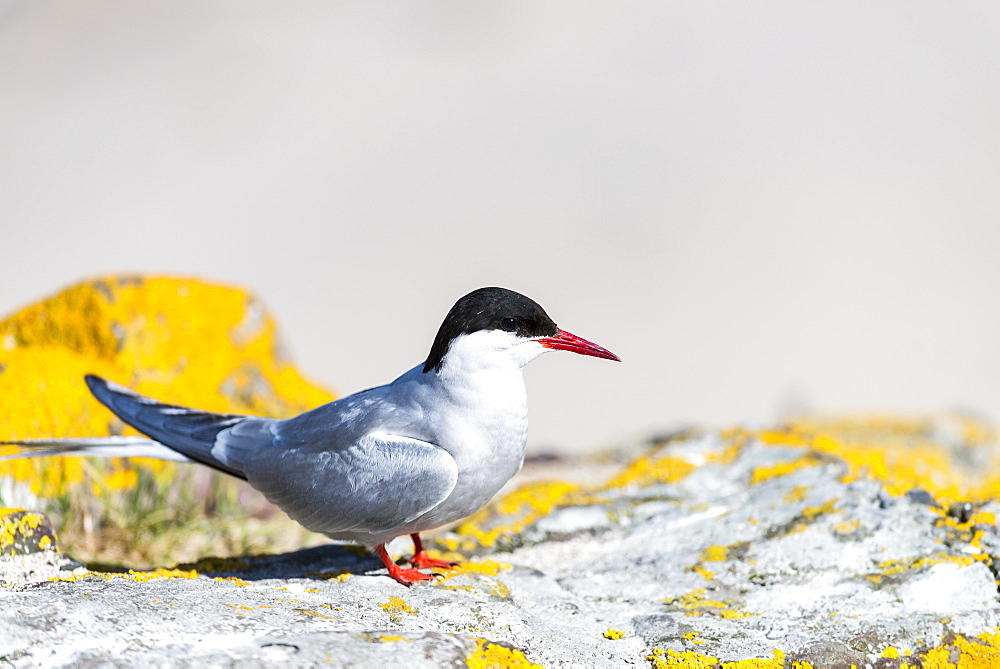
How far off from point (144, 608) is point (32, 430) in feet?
7.72

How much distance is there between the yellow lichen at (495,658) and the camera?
2.35 metres

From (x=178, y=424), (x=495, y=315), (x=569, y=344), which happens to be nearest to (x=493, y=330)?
(x=495, y=315)

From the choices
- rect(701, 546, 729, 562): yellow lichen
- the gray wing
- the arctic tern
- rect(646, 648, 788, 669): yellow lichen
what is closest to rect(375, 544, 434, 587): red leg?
the arctic tern

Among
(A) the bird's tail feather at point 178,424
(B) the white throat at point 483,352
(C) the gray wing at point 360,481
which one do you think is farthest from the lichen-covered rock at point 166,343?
(B) the white throat at point 483,352

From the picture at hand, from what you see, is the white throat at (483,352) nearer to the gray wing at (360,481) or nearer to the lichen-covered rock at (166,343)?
the gray wing at (360,481)

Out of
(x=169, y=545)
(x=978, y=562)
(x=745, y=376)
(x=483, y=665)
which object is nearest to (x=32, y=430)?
(x=169, y=545)

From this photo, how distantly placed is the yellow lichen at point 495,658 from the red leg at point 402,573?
0.76 metres

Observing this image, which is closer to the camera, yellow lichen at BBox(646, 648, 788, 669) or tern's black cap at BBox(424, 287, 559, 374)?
yellow lichen at BBox(646, 648, 788, 669)

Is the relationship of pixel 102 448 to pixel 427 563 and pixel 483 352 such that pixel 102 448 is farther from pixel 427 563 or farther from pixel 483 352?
pixel 483 352

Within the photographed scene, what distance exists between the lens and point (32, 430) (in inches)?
174

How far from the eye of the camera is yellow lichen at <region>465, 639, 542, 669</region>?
235 cm

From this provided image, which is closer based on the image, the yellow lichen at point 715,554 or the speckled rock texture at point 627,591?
the speckled rock texture at point 627,591

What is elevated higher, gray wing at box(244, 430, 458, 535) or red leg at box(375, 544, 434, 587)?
gray wing at box(244, 430, 458, 535)

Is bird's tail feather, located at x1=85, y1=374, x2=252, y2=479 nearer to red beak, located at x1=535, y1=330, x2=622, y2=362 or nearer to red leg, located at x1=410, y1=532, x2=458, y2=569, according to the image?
red leg, located at x1=410, y1=532, x2=458, y2=569
